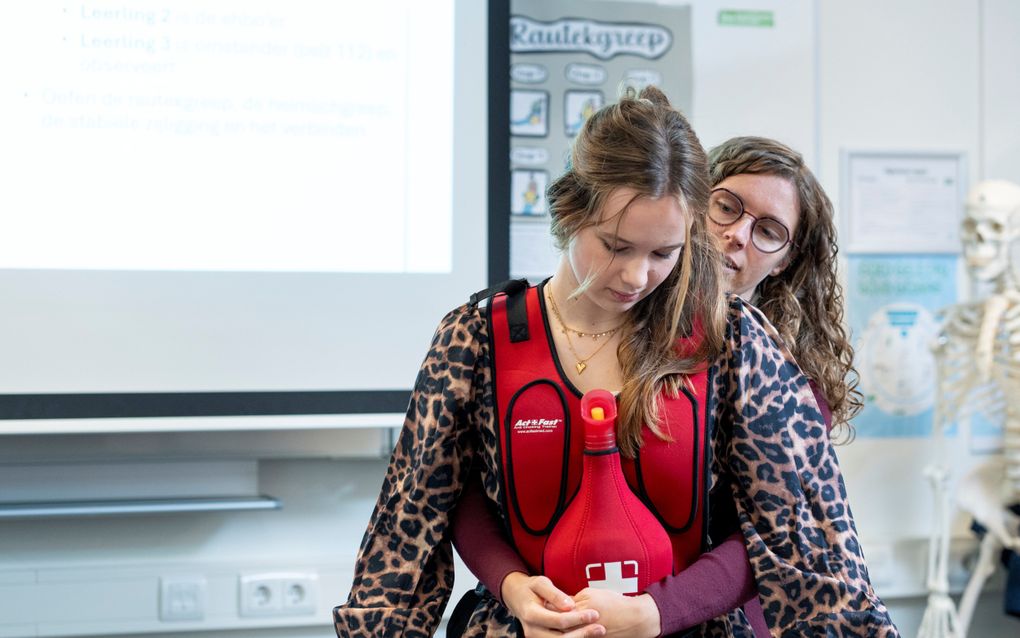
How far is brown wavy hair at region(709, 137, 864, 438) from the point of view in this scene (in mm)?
1433

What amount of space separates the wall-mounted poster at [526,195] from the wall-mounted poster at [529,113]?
0.32 feet

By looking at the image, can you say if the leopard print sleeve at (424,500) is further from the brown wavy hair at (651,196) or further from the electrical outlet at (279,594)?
the electrical outlet at (279,594)

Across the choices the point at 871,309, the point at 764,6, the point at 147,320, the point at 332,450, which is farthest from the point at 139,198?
the point at 871,309

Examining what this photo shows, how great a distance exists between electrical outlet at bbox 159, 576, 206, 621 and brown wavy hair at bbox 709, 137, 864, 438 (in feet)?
4.58

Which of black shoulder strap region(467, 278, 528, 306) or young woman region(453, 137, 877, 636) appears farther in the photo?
young woman region(453, 137, 877, 636)

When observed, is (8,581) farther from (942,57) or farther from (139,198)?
(942,57)

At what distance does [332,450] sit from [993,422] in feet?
5.56

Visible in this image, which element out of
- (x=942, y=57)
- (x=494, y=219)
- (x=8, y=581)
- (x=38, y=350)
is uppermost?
(x=942, y=57)

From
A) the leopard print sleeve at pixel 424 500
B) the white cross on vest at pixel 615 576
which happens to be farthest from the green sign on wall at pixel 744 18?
the white cross on vest at pixel 615 576

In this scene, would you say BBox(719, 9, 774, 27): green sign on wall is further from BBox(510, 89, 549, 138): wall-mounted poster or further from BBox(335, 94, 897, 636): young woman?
BBox(335, 94, 897, 636): young woman

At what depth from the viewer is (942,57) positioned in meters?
2.57

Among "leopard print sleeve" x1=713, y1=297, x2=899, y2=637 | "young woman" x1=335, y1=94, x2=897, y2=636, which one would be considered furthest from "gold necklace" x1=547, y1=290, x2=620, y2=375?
"leopard print sleeve" x1=713, y1=297, x2=899, y2=637

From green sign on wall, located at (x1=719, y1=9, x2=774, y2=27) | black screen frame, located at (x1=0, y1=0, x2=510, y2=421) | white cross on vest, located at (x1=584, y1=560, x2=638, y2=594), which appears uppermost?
green sign on wall, located at (x1=719, y1=9, x2=774, y2=27)

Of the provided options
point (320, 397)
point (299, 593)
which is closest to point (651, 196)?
point (320, 397)
